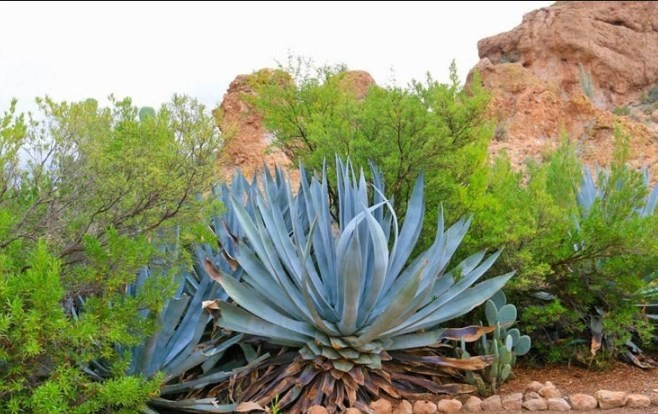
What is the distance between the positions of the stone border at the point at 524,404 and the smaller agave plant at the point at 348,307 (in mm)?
162

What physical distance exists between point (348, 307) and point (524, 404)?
1.31 m

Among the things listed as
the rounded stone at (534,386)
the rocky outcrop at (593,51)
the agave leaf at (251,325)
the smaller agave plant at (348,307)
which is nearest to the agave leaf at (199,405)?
the smaller agave plant at (348,307)

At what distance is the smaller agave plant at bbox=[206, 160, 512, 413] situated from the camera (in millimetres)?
3896

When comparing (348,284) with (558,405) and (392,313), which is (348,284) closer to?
(392,313)

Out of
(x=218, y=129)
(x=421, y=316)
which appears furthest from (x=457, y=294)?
(x=218, y=129)

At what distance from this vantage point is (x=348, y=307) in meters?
3.83

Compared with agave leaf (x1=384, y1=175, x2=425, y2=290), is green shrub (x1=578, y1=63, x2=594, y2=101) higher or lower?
higher

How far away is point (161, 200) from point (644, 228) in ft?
10.9

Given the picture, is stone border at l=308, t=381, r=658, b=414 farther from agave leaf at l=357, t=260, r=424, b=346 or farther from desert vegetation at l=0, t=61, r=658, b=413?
agave leaf at l=357, t=260, r=424, b=346

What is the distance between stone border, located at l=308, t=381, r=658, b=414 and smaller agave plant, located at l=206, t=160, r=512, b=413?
0.16 metres

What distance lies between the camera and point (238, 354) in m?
4.51

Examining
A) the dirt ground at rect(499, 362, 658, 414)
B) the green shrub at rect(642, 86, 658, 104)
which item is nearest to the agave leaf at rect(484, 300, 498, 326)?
the dirt ground at rect(499, 362, 658, 414)

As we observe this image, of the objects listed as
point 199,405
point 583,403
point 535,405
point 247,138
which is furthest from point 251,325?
point 247,138

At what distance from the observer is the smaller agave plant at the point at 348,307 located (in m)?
3.90
